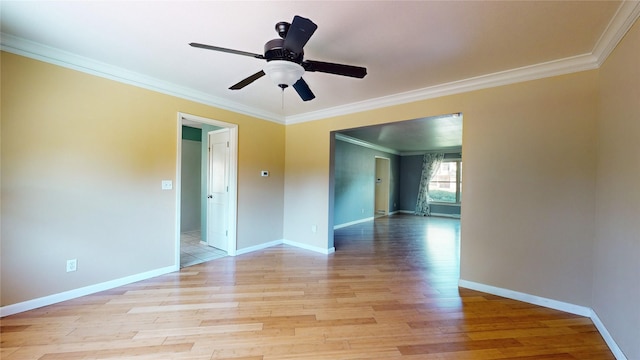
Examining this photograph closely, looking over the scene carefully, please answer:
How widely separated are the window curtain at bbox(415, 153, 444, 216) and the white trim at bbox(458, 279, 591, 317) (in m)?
6.49

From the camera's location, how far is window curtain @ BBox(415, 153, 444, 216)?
910 cm

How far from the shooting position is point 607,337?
6.46ft

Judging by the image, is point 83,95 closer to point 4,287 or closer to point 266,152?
point 4,287

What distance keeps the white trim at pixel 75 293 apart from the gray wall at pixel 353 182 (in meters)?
4.21

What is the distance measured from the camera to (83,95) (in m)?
2.64

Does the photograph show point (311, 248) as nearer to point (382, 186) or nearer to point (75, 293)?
point (75, 293)

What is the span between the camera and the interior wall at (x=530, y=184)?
238 cm

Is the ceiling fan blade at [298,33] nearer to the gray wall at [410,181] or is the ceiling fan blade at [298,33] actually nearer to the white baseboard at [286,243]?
the white baseboard at [286,243]

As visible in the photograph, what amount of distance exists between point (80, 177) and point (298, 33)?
2.83 m

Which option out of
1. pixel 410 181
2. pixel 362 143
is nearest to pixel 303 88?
pixel 362 143

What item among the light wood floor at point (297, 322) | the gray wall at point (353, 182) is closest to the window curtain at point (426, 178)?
the gray wall at point (353, 182)

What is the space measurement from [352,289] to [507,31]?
2.91 m

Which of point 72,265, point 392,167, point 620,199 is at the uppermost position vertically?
point 392,167

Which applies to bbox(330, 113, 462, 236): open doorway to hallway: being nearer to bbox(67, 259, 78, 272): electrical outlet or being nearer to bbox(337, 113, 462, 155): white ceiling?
bbox(337, 113, 462, 155): white ceiling
